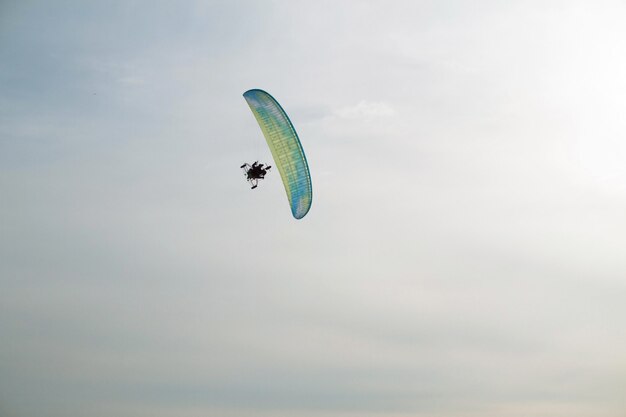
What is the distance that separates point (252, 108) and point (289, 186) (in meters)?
8.65

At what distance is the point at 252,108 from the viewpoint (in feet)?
362

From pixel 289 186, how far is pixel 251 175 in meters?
5.72

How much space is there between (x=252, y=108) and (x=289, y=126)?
17.3 feet

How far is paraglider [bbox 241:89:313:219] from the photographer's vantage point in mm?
107562

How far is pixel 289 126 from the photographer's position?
4222 inches

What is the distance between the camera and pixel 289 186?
109500 mm

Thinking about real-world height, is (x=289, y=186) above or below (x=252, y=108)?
below

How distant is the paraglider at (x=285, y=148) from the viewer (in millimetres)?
107562

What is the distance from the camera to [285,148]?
108062mm

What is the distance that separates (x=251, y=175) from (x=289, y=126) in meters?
8.66

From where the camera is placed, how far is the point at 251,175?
11344 cm
